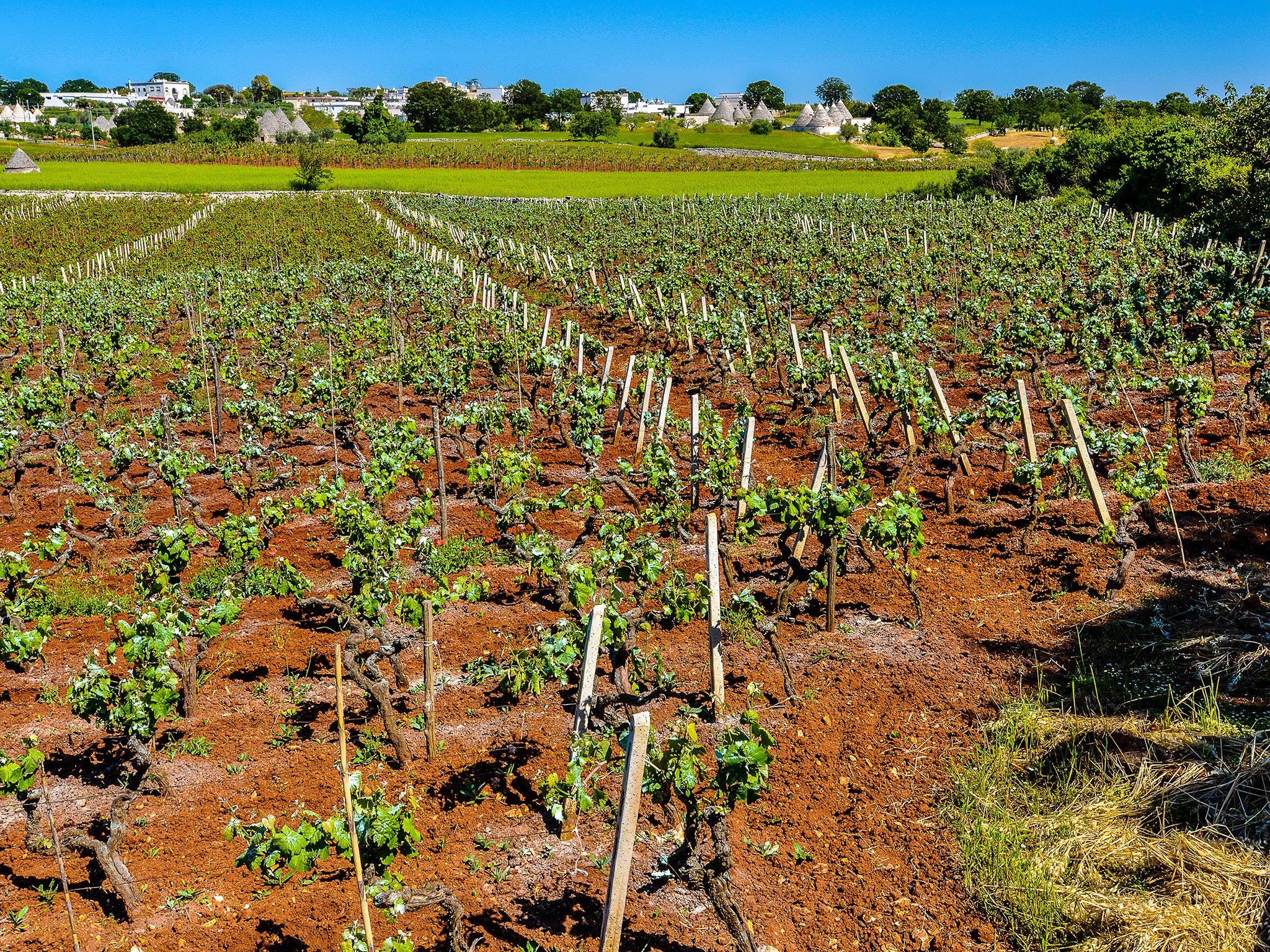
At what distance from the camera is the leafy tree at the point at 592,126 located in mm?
118000

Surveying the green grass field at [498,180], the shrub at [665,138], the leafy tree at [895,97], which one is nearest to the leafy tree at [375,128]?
the green grass field at [498,180]

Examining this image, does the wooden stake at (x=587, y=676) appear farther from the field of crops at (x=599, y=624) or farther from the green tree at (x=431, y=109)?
the green tree at (x=431, y=109)

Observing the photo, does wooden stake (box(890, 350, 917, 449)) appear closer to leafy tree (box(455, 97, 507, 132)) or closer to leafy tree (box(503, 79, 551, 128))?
leafy tree (box(455, 97, 507, 132))

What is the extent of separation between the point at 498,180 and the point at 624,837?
75199mm

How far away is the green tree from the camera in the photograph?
13312cm

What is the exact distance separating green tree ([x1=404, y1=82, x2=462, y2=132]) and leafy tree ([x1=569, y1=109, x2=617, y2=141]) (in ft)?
79.5

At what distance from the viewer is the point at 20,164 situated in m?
77.2

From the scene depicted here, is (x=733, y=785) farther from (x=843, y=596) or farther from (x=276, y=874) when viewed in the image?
A: (x=843, y=596)

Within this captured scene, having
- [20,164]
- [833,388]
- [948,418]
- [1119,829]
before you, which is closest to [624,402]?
[833,388]

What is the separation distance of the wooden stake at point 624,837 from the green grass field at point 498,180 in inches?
2212

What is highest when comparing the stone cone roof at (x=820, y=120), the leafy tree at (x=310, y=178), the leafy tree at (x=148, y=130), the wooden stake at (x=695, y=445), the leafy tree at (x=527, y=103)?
the leafy tree at (x=527, y=103)

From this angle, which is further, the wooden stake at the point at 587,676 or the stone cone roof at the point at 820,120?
the stone cone roof at the point at 820,120

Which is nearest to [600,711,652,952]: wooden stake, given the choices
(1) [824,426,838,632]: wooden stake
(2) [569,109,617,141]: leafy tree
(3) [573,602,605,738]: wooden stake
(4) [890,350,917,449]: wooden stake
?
(3) [573,602,605,738]: wooden stake

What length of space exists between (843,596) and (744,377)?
9299 millimetres
